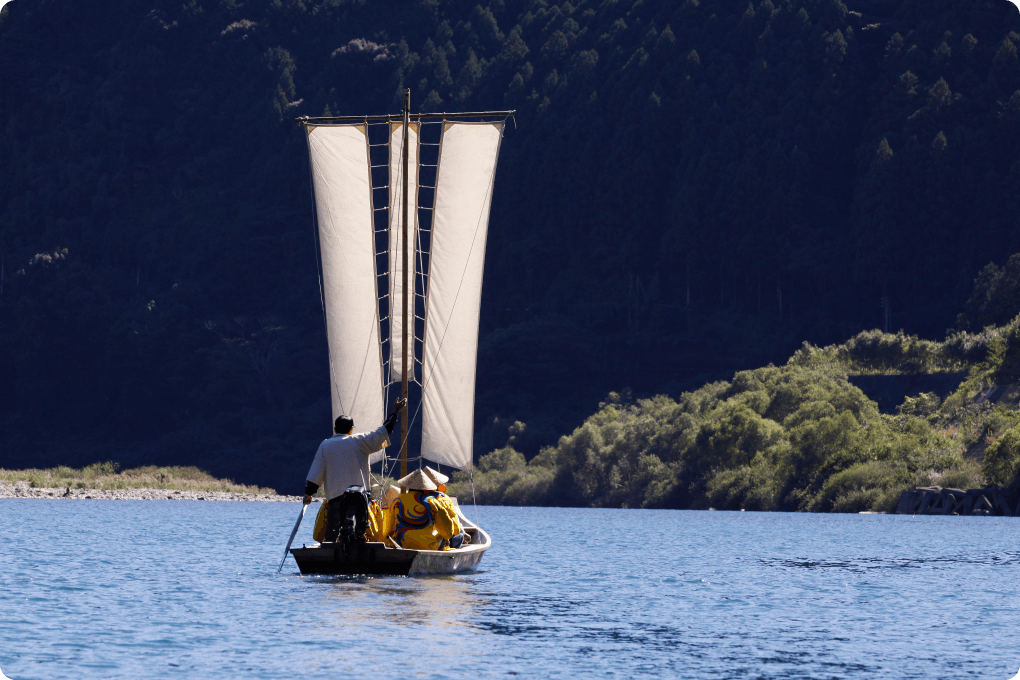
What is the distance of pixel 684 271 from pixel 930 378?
1948 inches

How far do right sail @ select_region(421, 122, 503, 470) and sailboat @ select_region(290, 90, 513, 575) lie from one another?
24 mm

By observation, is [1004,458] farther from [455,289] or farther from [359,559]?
[359,559]

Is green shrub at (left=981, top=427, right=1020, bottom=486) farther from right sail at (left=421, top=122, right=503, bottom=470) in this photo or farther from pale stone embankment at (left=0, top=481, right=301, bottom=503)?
pale stone embankment at (left=0, top=481, right=301, bottom=503)

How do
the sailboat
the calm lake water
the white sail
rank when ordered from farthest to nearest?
the sailboat → the white sail → the calm lake water

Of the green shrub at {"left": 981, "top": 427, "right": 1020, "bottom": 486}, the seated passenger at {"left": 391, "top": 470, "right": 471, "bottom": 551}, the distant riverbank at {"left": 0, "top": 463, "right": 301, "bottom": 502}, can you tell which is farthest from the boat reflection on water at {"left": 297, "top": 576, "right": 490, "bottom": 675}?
the distant riverbank at {"left": 0, "top": 463, "right": 301, "bottom": 502}

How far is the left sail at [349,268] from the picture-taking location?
3078 centimetres

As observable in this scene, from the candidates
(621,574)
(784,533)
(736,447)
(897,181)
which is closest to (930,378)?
(736,447)

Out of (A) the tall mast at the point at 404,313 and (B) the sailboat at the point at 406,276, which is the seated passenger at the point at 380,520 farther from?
(B) the sailboat at the point at 406,276

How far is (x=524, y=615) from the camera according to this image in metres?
21.5

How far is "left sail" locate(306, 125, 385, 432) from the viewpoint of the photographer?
3078cm

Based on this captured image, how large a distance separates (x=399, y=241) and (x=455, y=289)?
8.94 ft

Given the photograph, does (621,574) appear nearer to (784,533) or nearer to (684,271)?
(784,533)

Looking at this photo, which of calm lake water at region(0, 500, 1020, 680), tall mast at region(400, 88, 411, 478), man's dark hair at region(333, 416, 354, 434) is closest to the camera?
calm lake water at region(0, 500, 1020, 680)

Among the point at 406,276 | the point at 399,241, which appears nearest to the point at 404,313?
the point at 406,276
